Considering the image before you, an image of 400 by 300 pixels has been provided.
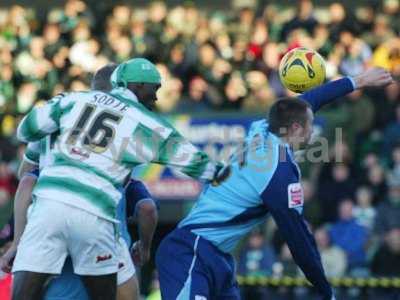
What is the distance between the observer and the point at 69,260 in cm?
850

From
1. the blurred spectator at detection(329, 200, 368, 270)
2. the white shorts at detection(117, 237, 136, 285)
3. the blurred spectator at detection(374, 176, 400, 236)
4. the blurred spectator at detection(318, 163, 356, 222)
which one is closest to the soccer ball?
the white shorts at detection(117, 237, 136, 285)

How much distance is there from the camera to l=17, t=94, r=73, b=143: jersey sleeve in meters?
8.18

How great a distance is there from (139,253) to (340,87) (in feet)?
6.44

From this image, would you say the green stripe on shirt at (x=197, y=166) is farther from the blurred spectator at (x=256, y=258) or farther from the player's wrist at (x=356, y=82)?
the blurred spectator at (x=256, y=258)

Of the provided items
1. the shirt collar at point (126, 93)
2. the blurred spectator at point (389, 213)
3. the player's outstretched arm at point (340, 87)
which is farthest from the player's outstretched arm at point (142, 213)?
the blurred spectator at point (389, 213)

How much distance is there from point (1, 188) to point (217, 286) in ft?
31.0

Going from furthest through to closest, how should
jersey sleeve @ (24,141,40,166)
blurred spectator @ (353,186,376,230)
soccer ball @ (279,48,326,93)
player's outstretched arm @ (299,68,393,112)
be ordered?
blurred spectator @ (353,186,376,230)
soccer ball @ (279,48,326,93)
player's outstretched arm @ (299,68,393,112)
jersey sleeve @ (24,141,40,166)

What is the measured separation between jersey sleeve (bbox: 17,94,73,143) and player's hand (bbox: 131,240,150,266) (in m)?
1.51

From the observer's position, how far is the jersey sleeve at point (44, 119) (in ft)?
26.8

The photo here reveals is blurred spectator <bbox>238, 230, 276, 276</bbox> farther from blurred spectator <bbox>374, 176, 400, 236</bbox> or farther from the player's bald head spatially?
the player's bald head

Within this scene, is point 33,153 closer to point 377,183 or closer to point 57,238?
point 57,238

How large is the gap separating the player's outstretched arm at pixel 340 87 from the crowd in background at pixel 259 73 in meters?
5.89

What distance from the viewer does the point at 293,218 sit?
852 cm

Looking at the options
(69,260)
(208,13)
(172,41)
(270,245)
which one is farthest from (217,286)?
(208,13)
